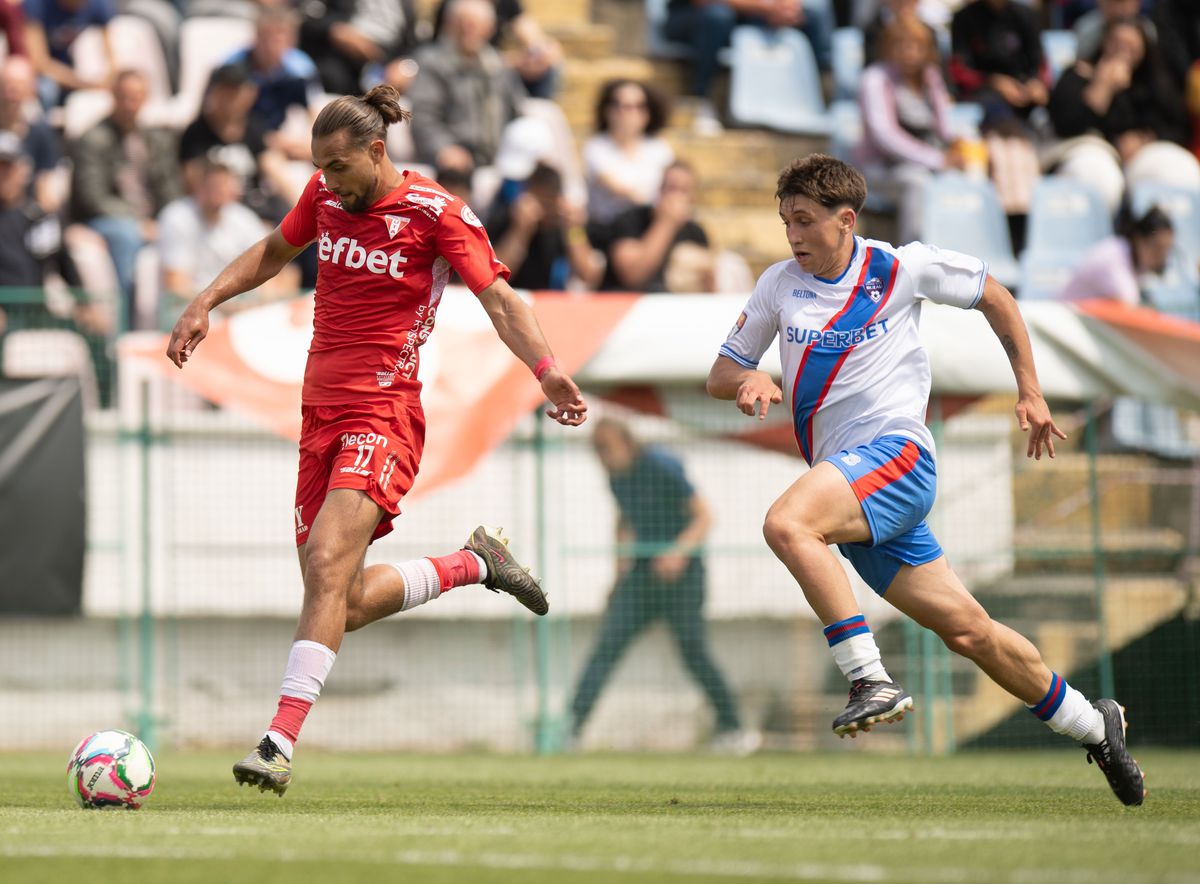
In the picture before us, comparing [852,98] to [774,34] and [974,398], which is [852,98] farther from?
[974,398]

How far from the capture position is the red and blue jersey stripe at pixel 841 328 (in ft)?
23.5

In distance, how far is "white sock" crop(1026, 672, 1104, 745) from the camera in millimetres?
7035

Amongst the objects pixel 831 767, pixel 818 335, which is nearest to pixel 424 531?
pixel 831 767

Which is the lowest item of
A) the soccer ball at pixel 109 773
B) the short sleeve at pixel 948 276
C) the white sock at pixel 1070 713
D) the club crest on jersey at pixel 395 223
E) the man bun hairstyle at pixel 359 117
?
the soccer ball at pixel 109 773

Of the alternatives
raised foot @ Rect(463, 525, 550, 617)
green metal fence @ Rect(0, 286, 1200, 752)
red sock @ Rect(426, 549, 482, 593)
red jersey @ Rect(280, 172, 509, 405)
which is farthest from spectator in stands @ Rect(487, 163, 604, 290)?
red jersey @ Rect(280, 172, 509, 405)

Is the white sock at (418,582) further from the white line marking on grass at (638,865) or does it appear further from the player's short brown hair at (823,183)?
the white line marking on grass at (638,865)

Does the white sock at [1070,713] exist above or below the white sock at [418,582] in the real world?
below

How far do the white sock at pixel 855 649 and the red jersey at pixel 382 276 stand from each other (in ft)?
6.32

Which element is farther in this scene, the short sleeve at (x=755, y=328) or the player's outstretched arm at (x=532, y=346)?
the short sleeve at (x=755, y=328)

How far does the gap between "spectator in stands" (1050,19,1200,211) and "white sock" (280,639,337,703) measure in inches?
443

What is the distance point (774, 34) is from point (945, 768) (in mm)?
9053

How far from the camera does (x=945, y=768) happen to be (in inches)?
407

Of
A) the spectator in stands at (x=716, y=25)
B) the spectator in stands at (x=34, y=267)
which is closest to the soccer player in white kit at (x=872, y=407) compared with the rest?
the spectator in stands at (x=34, y=267)

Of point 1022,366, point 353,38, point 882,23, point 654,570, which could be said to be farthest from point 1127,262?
point 1022,366
